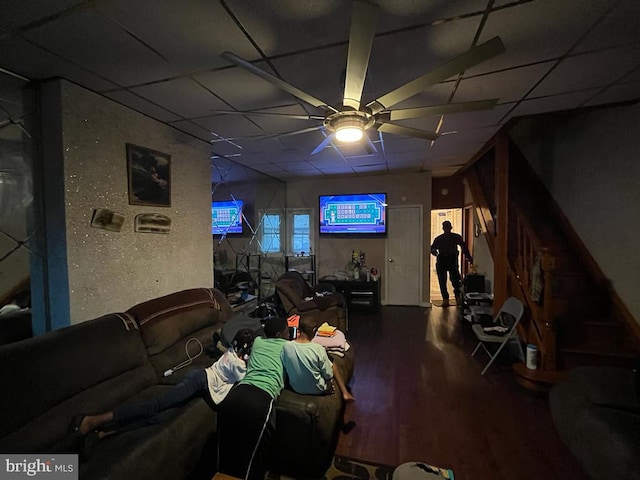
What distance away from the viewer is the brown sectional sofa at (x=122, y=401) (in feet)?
4.39

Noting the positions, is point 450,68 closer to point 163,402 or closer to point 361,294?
point 163,402

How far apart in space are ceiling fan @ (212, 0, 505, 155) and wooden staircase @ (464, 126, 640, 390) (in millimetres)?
1886

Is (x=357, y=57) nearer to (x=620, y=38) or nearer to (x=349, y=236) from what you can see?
(x=620, y=38)

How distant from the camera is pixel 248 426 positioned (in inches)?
63.3

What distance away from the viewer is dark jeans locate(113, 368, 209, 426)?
1.58m

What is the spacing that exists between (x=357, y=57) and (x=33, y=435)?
2447mm

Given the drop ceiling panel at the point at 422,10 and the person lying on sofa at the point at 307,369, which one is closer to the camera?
the drop ceiling panel at the point at 422,10

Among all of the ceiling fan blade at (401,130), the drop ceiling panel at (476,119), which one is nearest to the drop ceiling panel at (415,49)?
the ceiling fan blade at (401,130)

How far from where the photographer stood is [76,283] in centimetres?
201

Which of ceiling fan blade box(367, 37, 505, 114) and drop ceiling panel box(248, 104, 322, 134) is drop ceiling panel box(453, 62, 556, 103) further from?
drop ceiling panel box(248, 104, 322, 134)

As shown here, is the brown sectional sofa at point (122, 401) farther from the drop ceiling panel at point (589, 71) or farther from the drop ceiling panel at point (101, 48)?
the drop ceiling panel at point (589, 71)

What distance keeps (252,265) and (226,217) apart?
1.06 metres

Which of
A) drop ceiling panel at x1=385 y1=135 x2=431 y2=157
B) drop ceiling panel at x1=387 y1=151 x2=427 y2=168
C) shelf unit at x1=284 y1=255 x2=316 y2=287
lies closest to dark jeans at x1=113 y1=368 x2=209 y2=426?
drop ceiling panel at x1=385 y1=135 x2=431 y2=157

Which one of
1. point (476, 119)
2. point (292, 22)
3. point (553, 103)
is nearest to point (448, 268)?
point (476, 119)
